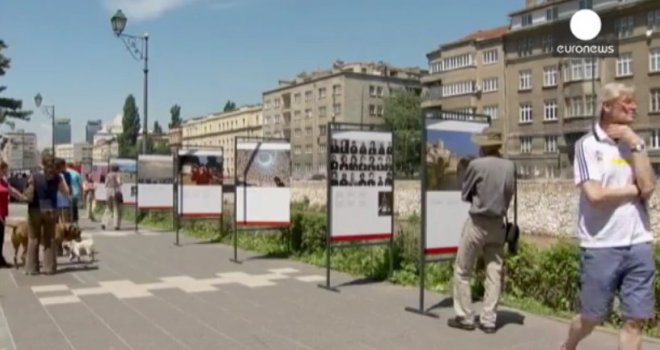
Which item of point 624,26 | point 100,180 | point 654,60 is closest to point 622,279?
point 100,180

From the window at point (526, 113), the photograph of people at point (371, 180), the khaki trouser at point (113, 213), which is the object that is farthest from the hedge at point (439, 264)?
the window at point (526, 113)

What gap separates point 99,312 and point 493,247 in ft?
14.7

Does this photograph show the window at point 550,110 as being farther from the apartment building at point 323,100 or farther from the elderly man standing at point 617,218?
the elderly man standing at point 617,218

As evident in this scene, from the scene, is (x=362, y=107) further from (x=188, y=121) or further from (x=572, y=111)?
(x=188, y=121)

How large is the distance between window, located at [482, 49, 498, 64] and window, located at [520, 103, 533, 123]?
6873 millimetres

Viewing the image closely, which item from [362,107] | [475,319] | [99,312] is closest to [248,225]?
[99,312]

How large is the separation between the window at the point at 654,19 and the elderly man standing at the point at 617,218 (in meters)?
61.7

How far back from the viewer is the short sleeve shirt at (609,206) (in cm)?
448

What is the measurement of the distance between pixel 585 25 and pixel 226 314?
5.05m

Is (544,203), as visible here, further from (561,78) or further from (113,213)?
(561,78)

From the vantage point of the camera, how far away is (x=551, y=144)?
68750mm

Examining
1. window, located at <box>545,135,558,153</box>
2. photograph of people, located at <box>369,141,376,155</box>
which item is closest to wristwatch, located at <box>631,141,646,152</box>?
photograph of people, located at <box>369,141,376,155</box>

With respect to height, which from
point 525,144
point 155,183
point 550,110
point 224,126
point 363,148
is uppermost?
point 224,126

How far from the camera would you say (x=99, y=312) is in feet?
25.9
